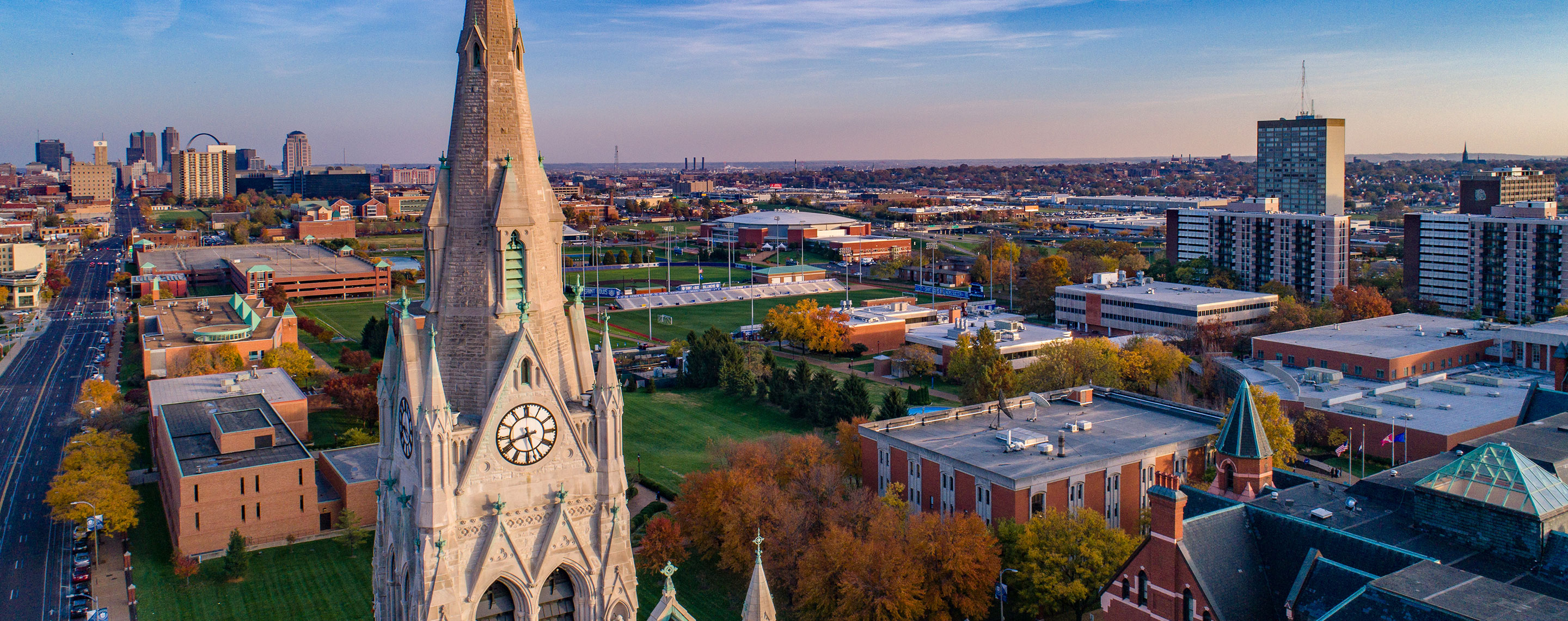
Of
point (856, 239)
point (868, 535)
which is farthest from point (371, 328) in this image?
point (856, 239)

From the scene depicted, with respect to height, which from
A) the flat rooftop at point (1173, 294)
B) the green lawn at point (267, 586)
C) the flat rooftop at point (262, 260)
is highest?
the flat rooftop at point (262, 260)

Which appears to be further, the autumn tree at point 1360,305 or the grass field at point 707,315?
the grass field at point 707,315

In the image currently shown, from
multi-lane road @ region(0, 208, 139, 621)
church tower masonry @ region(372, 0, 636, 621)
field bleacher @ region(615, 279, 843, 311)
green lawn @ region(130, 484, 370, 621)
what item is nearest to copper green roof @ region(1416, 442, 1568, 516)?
church tower masonry @ region(372, 0, 636, 621)

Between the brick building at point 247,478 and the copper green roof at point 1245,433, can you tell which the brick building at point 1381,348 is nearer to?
the copper green roof at point 1245,433

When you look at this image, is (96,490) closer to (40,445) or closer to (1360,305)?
(40,445)

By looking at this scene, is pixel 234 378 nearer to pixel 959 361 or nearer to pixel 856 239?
pixel 959 361

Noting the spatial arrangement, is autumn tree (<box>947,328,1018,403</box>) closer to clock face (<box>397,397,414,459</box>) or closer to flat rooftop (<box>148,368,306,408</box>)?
flat rooftop (<box>148,368,306,408</box>)

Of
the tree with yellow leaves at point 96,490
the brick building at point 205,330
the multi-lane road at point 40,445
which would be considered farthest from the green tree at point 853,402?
the brick building at point 205,330
